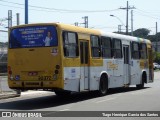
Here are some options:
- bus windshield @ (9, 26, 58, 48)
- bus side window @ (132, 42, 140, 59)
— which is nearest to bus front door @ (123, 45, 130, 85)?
bus side window @ (132, 42, 140, 59)

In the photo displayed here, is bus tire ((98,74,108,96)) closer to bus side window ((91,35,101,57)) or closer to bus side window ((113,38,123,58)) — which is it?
bus side window ((91,35,101,57))

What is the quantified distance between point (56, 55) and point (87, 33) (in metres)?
2.95

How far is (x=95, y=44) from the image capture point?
19.3 meters

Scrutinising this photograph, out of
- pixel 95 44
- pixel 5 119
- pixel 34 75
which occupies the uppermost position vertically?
pixel 95 44

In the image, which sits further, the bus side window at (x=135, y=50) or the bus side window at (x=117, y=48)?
the bus side window at (x=135, y=50)

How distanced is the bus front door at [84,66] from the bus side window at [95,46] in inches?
27.0

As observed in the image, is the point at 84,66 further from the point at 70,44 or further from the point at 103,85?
the point at 103,85

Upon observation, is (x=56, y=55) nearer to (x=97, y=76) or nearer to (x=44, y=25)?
(x=44, y=25)

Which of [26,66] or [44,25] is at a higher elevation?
[44,25]

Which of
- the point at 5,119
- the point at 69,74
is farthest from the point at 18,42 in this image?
the point at 5,119

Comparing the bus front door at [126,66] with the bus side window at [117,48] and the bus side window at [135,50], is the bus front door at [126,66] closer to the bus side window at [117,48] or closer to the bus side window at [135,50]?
the bus side window at [117,48]

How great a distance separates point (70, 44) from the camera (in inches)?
667

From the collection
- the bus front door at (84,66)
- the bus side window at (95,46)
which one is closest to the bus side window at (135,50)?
the bus side window at (95,46)

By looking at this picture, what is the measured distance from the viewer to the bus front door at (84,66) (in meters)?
17.8
